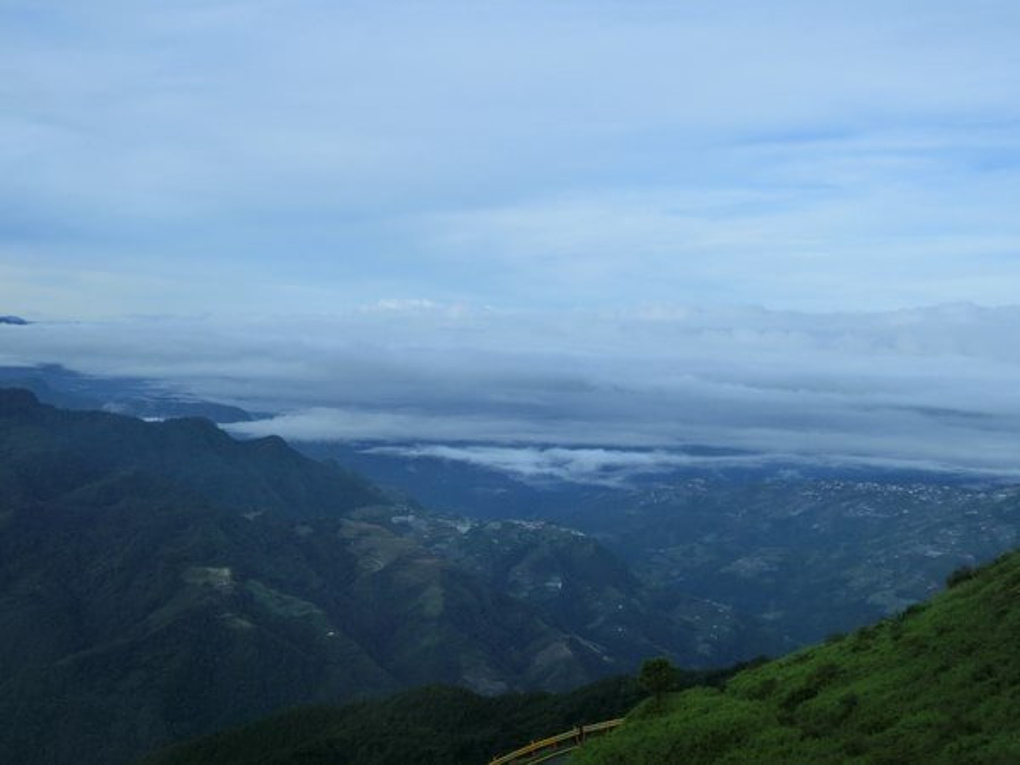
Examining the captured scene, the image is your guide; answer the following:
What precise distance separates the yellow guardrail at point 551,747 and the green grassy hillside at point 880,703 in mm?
11382

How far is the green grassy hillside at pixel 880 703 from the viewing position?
55719 mm

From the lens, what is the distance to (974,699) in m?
58.4

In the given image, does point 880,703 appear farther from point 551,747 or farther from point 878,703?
point 551,747

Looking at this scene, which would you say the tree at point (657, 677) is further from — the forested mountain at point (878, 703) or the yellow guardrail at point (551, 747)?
the yellow guardrail at point (551, 747)

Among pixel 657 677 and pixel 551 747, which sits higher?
pixel 657 677

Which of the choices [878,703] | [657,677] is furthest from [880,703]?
[657,677]

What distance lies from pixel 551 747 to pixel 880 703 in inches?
1518

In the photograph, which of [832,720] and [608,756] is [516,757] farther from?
[832,720]

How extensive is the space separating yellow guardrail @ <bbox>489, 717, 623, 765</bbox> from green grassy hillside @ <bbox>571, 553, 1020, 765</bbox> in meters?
11.4

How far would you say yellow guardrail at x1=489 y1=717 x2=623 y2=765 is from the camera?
91.2 metres

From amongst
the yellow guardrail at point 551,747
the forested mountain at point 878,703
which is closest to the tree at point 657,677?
the forested mountain at point 878,703

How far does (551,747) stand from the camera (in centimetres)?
9594

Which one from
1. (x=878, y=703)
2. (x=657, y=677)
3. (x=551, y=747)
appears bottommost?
(x=551, y=747)

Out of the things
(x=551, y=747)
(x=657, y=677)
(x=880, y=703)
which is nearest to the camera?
(x=880, y=703)
